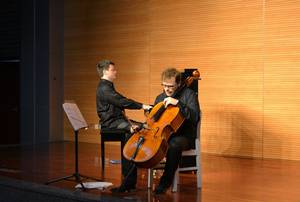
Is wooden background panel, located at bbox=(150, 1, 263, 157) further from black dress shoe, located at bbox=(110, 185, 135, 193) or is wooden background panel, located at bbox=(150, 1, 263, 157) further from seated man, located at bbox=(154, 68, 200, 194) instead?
black dress shoe, located at bbox=(110, 185, 135, 193)

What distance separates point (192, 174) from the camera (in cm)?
555

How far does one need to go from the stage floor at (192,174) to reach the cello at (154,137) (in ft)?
1.11

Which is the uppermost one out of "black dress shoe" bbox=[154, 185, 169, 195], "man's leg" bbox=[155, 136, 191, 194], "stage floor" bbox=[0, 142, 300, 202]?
"man's leg" bbox=[155, 136, 191, 194]

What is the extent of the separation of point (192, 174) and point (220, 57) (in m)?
2.10

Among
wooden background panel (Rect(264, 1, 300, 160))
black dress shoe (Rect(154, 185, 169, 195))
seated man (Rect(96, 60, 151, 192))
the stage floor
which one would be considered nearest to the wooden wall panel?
wooden background panel (Rect(264, 1, 300, 160))

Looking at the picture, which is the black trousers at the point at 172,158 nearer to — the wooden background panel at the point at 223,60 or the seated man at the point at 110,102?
the seated man at the point at 110,102

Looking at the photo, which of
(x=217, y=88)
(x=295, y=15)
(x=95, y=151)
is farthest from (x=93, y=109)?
(x=295, y=15)

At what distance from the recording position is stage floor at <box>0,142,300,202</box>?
14.3 ft

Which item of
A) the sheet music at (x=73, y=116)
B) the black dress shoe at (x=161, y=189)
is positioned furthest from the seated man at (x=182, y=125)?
the sheet music at (x=73, y=116)

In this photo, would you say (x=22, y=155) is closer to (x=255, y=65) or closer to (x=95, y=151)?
(x=95, y=151)

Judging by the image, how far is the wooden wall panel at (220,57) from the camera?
21.5 ft

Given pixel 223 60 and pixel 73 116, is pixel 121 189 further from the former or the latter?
pixel 223 60

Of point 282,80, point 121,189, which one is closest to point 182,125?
point 121,189

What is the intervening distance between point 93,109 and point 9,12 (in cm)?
219
